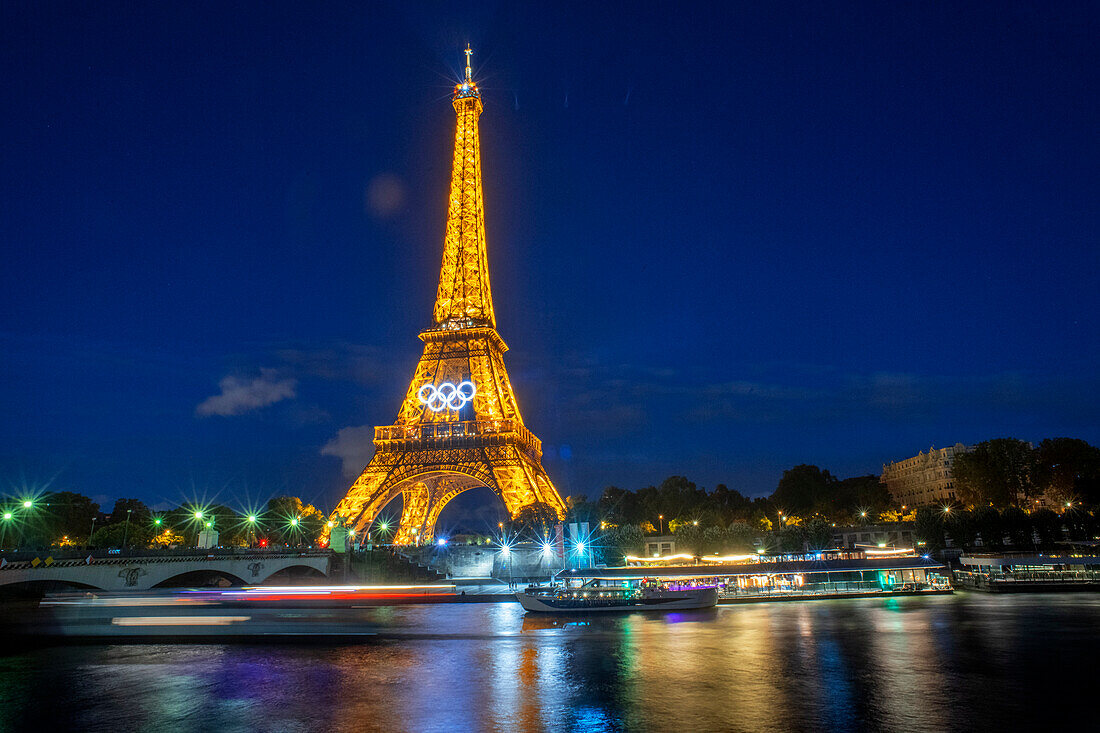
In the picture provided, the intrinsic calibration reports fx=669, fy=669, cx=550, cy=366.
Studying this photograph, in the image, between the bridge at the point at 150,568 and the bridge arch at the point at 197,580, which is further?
the bridge arch at the point at 197,580

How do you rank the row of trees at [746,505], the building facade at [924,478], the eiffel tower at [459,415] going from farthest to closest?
1. the building facade at [924,478]
2. the row of trees at [746,505]
3. the eiffel tower at [459,415]

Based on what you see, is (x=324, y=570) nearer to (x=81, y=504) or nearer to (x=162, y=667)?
(x=162, y=667)

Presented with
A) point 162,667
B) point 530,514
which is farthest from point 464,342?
point 162,667

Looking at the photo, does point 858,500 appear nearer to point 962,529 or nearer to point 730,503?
point 730,503

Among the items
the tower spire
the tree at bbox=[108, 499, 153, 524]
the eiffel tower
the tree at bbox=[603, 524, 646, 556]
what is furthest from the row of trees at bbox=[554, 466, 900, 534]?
the tree at bbox=[108, 499, 153, 524]

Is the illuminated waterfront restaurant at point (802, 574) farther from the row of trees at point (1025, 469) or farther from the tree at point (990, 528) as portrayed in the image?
the row of trees at point (1025, 469)

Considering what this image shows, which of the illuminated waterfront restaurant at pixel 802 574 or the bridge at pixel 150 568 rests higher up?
the bridge at pixel 150 568

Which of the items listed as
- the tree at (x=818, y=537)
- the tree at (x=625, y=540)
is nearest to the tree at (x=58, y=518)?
the tree at (x=625, y=540)
